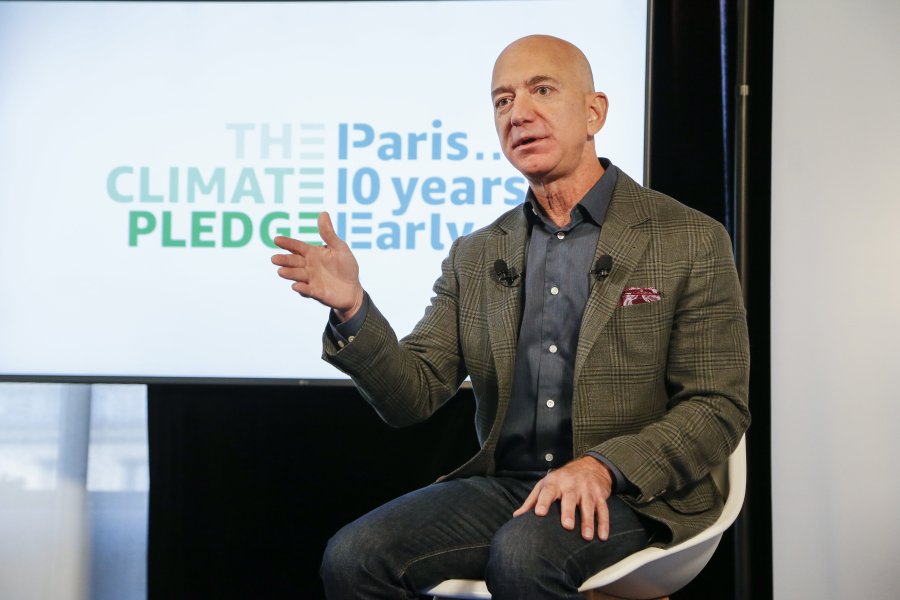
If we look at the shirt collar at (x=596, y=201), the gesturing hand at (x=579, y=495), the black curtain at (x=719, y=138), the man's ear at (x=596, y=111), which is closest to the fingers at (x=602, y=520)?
the gesturing hand at (x=579, y=495)

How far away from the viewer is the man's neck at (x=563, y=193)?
2021 mm

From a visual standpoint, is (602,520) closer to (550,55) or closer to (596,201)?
(596,201)

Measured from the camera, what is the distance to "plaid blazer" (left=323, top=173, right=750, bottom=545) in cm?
166

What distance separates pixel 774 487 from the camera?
9.64ft

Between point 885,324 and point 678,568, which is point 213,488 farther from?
point 885,324

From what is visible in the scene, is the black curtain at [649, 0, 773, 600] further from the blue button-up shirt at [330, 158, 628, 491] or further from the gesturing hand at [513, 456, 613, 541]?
the gesturing hand at [513, 456, 613, 541]

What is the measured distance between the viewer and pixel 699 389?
172cm

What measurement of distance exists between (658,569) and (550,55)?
3.45 ft

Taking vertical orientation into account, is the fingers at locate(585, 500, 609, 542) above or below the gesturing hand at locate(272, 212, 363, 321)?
below

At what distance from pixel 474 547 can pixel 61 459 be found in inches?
79.4

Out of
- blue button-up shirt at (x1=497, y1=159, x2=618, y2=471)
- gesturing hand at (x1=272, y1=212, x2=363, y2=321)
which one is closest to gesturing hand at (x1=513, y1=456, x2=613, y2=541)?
blue button-up shirt at (x1=497, y1=159, x2=618, y2=471)

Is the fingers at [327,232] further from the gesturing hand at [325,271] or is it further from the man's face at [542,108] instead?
the man's face at [542,108]

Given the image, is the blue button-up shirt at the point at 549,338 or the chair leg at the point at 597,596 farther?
the blue button-up shirt at the point at 549,338

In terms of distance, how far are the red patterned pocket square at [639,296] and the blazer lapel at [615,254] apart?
0.02m
